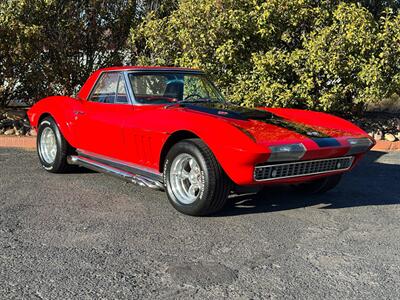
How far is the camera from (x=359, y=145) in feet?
14.2

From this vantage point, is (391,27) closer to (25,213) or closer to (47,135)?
(47,135)

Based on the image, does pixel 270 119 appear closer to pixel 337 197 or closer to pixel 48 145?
pixel 337 197

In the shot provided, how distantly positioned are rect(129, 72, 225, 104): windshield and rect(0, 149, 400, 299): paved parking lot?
1.04 meters

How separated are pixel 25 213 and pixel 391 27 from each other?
6.53 meters

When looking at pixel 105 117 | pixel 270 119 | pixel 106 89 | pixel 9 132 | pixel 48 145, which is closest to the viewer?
pixel 270 119

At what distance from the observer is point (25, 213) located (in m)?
4.14

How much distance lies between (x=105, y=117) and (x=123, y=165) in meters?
0.58

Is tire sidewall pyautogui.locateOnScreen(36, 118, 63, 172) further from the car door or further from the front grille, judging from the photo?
the front grille

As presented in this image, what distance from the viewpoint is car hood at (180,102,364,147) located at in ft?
12.8

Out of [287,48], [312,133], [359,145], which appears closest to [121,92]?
[312,133]

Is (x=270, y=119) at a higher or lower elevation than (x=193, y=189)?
higher

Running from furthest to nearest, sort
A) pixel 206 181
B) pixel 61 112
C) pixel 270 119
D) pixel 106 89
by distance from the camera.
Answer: pixel 61 112 < pixel 106 89 < pixel 270 119 < pixel 206 181

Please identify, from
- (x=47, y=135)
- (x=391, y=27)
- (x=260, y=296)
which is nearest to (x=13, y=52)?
(x=47, y=135)

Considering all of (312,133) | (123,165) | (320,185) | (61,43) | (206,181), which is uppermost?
(61,43)
